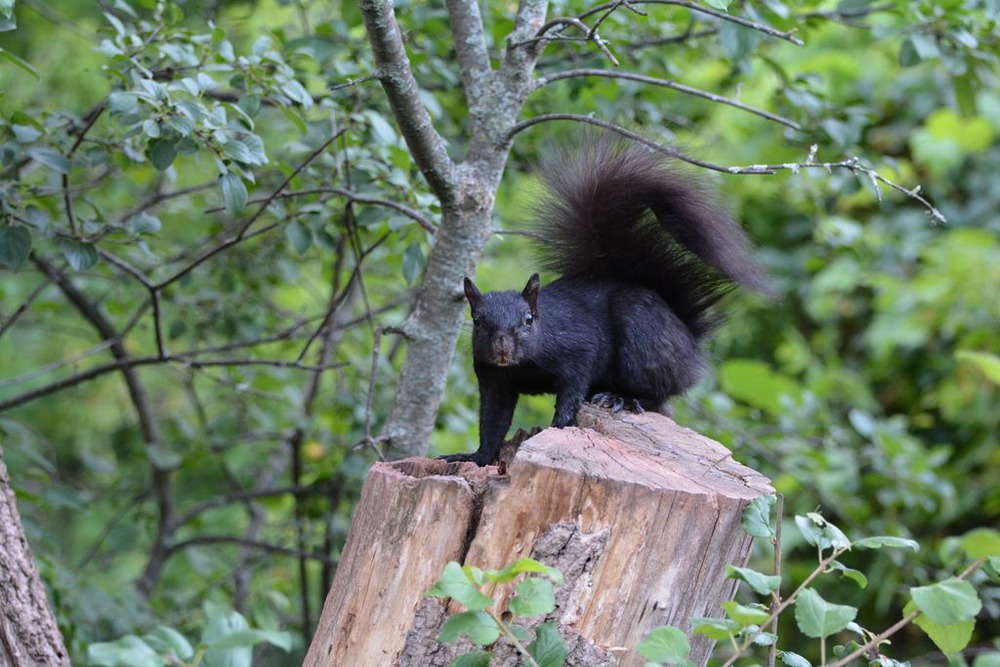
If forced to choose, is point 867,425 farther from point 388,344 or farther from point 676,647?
point 676,647

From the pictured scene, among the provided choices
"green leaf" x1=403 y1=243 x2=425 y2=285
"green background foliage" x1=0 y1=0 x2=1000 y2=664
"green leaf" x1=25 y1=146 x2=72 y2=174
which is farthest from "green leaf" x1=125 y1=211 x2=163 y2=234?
"green leaf" x1=403 y1=243 x2=425 y2=285

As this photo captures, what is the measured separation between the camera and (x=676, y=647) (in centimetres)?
129

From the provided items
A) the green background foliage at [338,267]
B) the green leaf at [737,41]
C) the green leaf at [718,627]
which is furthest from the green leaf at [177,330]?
the green leaf at [718,627]

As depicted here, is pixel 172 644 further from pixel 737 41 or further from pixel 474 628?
pixel 737 41

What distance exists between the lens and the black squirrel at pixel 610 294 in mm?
2412

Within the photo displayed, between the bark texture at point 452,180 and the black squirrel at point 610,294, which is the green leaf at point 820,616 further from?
the bark texture at point 452,180

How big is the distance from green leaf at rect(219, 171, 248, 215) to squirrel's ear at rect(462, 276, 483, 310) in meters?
0.50

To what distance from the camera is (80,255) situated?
2.18 m

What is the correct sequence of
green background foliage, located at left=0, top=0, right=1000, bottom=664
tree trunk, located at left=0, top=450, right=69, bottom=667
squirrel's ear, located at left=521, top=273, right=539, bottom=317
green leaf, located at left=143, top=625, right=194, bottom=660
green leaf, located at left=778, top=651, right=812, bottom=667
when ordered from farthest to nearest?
squirrel's ear, located at left=521, top=273, right=539, bottom=317 < green background foliage, located at left=0, top=0, right=1000, bottom=664 < tree trunk, located at left=0, top=450, right=69, bottom=667 < green leaf, located at left=778, top=651, right=812, bottom=667 < green leaf, located at left=143, top=625, right=194, bottom=660

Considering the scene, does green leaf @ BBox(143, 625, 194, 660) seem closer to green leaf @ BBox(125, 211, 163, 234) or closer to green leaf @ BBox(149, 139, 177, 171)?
green leaf @ BBox(149, 139, 177, 171)

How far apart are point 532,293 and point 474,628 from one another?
4.06 ft

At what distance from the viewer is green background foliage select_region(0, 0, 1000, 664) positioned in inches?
91.5

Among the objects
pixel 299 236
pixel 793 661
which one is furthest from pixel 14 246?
pixel 793 661

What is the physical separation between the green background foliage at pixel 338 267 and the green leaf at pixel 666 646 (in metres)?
0.63
